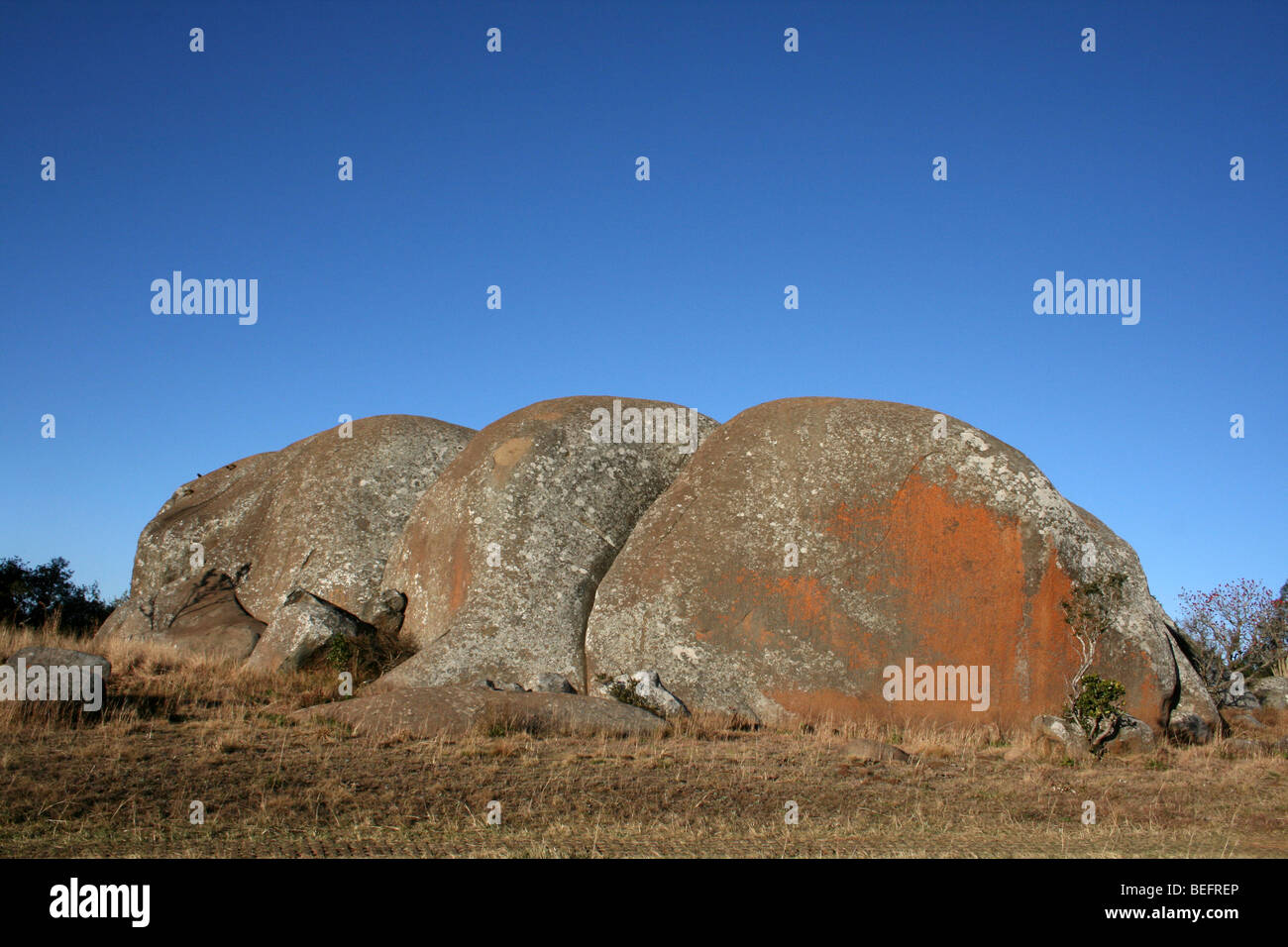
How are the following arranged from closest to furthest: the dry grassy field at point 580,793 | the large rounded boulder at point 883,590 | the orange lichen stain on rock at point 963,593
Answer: the dry grassy field at point 580,793 → the orange lichen stain on rock at point 963,593 → the large rounded boulder at point 883,590

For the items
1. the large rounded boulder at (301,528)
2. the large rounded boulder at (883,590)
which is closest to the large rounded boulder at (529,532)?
the large rounded boulder at (883,590)

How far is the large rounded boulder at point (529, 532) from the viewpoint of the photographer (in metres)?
17.8

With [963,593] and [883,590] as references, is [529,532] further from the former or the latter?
[963,593]

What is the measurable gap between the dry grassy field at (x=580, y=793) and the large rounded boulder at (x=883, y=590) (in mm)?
1180

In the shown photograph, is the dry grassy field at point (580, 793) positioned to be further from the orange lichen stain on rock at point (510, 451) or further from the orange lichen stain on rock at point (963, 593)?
the orange lichen stain on rock at point (510, 451)

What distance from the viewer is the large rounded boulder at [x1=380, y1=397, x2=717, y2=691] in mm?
17781

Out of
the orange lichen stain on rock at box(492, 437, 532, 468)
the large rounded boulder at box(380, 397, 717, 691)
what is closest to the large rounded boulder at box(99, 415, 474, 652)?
the large rounded boulder at box(380, 397, 717, 691)

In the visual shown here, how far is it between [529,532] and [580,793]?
9.45 m

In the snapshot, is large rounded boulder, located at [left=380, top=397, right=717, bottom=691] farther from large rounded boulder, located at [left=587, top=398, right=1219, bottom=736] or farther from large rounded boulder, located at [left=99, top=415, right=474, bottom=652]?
large rounded boulder, located at [left=99, top=415, right=474, bottom=652]

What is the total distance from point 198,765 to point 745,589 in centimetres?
918
